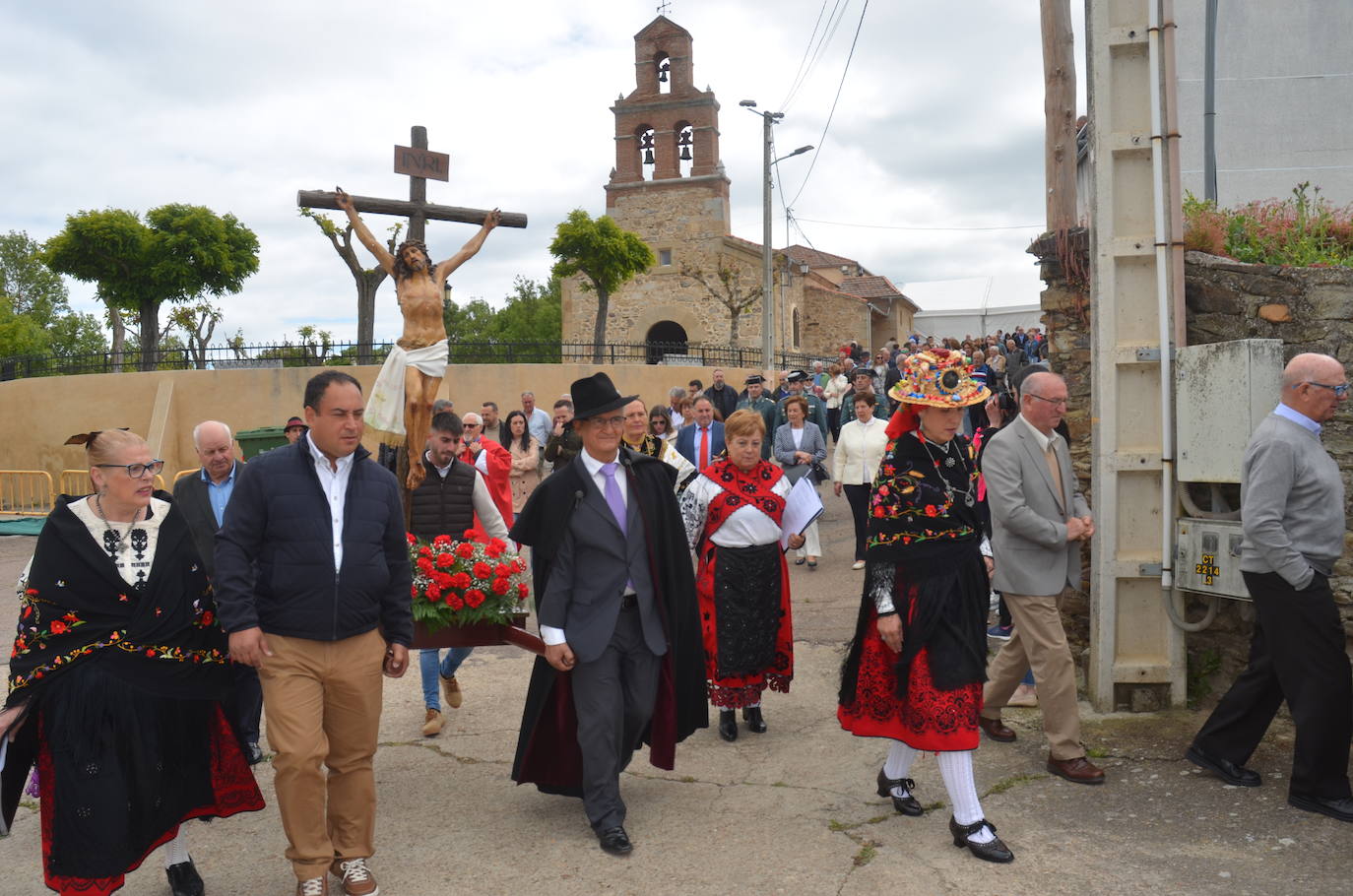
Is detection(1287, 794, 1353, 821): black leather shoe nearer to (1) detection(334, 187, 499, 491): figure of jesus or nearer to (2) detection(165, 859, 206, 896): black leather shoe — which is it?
(2) detection(165, 859, 206, 896): black leather shoe

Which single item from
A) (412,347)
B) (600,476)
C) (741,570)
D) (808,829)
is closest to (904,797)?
(808,829)

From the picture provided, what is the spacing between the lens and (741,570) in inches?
239

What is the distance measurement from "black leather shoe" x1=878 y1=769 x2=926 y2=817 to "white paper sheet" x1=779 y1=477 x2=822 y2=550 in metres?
1.57

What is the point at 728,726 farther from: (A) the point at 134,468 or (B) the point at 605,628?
(A) the point at 134,468

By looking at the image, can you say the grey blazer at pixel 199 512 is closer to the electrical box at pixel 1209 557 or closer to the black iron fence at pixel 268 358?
the electrical box at pixel 1209 557

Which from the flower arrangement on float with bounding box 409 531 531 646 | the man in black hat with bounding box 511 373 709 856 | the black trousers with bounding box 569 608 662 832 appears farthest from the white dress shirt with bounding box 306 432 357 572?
the black trousers with bounding box 569 608 662 832

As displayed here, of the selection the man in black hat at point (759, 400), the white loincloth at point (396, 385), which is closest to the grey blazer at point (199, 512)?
the white loincloth at point (396, 385)

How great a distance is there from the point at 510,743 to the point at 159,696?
2441mm

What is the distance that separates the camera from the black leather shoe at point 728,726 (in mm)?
6102

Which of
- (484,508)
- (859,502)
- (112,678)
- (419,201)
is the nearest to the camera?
(112,678)

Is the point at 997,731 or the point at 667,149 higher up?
the point at 667,149

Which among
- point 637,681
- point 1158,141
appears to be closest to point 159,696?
point 637,681

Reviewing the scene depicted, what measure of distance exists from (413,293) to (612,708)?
4249 mm

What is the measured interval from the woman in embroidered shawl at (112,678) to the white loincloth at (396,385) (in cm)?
331
